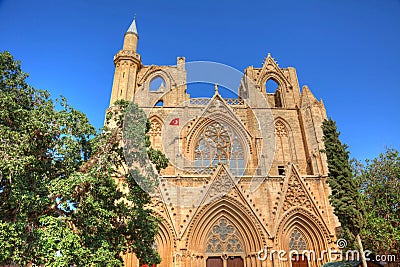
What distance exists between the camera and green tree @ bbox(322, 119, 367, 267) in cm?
1089

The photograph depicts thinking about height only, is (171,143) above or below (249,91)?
below

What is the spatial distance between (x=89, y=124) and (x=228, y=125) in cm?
1364

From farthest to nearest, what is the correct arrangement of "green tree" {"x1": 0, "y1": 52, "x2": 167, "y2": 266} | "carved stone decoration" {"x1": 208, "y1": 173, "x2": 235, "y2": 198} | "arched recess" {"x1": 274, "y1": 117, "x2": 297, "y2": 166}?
"arched recess" {"x1": 274, "y1": 117, "x2": 297, "y2": 166}, "carved stone decoration" {"x1": 208, "y1": 173, "x2": 235, "y2": 198}, "green tree" {"x1": 0, "y1": 52, "x2": 167, "y2": 266}

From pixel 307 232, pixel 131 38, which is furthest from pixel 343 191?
pixel 131 38

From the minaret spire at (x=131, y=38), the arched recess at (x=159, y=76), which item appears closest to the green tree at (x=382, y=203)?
the arched recess at (x=159, y=76)

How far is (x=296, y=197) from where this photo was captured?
16.5 metres

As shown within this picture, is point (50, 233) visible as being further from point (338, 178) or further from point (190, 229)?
point (338, 178)

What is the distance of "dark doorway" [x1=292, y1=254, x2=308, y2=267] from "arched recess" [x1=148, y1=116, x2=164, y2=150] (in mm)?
11646

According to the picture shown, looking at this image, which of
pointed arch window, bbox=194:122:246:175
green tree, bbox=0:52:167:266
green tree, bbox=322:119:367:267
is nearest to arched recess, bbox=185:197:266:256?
pointed arch window, bbox=194:122:246:175

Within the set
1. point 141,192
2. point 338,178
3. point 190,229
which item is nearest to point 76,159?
point 141,192

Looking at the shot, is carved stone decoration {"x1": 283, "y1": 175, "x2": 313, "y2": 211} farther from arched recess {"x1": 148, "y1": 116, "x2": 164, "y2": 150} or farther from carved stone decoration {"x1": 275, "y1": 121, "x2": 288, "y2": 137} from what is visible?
arched recess {"x1": 148, "y1": 116, "x2": 164, "y2": 150}

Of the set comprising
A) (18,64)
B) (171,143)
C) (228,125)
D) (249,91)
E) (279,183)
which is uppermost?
(249,91)

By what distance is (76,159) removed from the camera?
31.6 feet

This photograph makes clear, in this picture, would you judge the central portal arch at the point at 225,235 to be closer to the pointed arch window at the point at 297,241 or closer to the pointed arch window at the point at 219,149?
the pointed arch window at the point at 297,241
